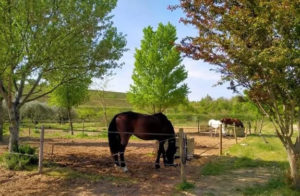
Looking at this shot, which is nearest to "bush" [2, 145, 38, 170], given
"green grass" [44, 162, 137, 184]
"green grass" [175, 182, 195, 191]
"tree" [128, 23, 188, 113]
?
"green grass" [44, 162, 137, 184]

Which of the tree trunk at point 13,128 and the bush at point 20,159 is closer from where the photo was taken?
the bush at point 20,159

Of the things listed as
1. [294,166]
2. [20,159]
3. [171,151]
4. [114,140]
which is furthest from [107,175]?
[294,166]

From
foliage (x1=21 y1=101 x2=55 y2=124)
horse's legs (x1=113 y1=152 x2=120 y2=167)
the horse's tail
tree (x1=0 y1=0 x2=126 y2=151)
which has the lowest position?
horse's legs (x1=113 y1=152 x2=120 y2=167)

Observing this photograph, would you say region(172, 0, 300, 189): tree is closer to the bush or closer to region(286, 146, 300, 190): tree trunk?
region(286, 146, 300, 190): tree trunk

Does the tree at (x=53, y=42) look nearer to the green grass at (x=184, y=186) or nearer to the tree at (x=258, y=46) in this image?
the tree at (x=258, y=46)

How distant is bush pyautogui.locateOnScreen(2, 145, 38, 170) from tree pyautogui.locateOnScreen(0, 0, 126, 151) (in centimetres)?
36

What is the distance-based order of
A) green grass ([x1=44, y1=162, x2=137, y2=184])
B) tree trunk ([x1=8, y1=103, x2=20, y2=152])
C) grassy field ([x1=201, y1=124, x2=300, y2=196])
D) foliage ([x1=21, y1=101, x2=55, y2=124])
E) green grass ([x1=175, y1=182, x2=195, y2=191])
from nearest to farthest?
grassy field ([x1=201, y1=124, x2=300, y2=196]) < green grass ([x1=175, y1=182, x2=195, y2=191]) < green grass ([x1=44, y1=162, x2=137, y2=184]) < tree trunk ([x1=8, y1=103, x2=20, y2=152]) < foliage ([x1=21, y1=101, x2=55, y2=124])

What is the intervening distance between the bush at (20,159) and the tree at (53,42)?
0.36 m

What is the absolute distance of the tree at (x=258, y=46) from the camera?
580cm

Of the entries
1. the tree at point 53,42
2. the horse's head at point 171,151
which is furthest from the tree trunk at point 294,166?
the tree at point 53,42

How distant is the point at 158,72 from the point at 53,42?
631 inches

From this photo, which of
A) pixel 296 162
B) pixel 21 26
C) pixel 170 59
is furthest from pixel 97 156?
pixel 170 59

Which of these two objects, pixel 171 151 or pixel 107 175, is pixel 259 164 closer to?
pixel 171 151

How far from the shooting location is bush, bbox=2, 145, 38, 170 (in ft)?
27.9
